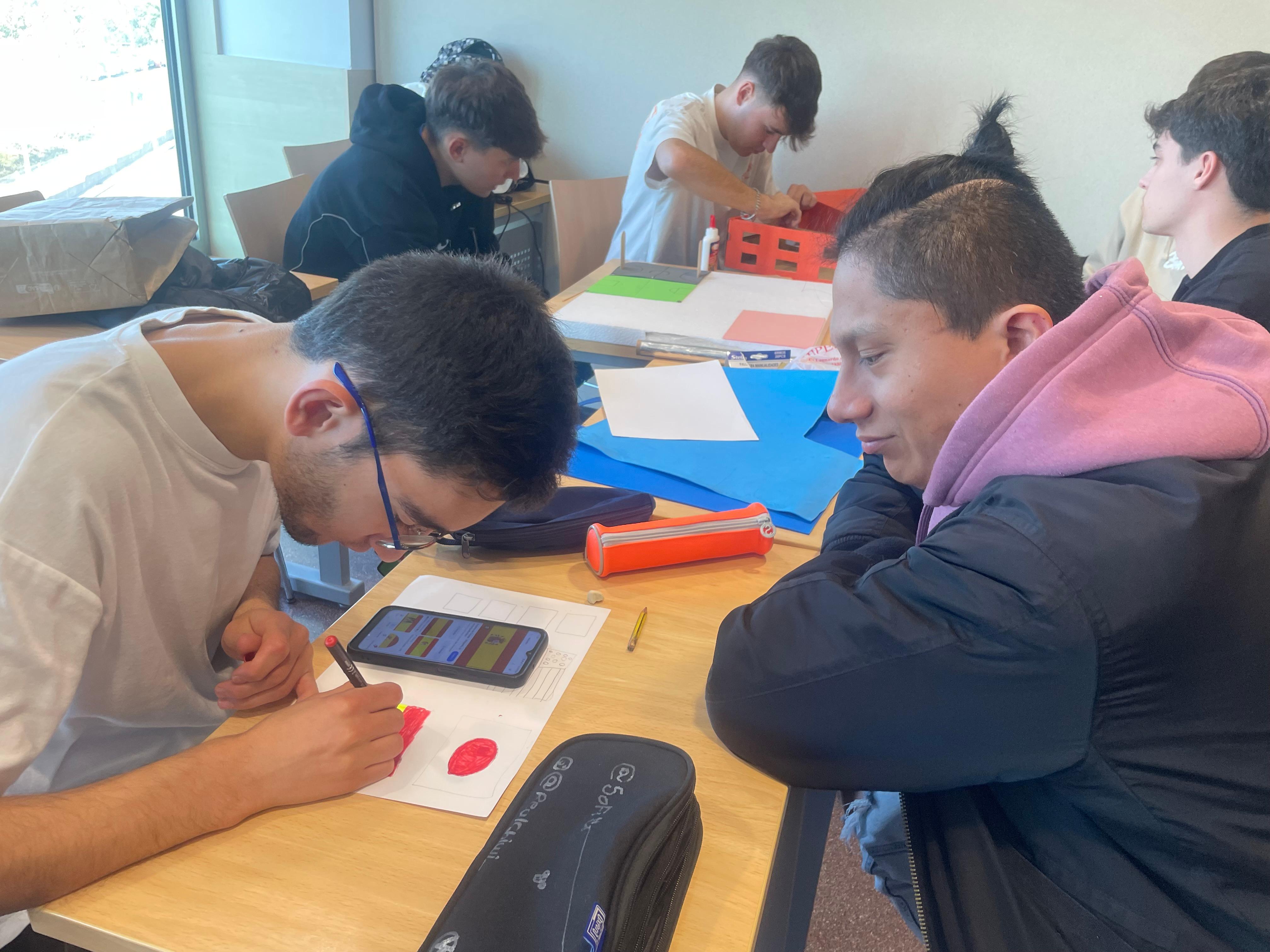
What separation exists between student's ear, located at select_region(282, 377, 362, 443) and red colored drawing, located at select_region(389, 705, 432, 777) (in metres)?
0.28

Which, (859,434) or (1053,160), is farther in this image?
(1053,160)

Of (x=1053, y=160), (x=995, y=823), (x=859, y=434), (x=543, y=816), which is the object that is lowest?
(x=995, y=823)

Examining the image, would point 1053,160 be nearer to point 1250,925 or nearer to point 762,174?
point 762,174

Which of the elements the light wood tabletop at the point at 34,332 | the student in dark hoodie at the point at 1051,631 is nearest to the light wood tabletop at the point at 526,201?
the light wood tabletop at the point at 34,332

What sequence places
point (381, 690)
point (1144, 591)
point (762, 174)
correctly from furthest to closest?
point (762, 174)
point (381, 690)
point (1144, 591)

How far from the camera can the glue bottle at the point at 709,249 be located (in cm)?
247

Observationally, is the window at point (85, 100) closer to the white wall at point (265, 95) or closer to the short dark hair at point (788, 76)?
the white wall at point (265, 95)

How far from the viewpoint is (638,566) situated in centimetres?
109

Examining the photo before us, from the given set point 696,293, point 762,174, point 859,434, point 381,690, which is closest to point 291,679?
point 381,690

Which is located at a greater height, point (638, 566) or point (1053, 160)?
point (1053, 160)

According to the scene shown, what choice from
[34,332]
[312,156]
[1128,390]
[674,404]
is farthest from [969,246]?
[312,156]

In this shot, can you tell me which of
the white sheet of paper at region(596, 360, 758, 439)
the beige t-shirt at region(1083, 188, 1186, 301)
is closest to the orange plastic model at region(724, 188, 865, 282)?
the beige t-shirt at region(1083, 188, 1186, 301)

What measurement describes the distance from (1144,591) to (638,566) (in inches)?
23.2

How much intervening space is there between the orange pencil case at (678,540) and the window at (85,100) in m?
2.85
